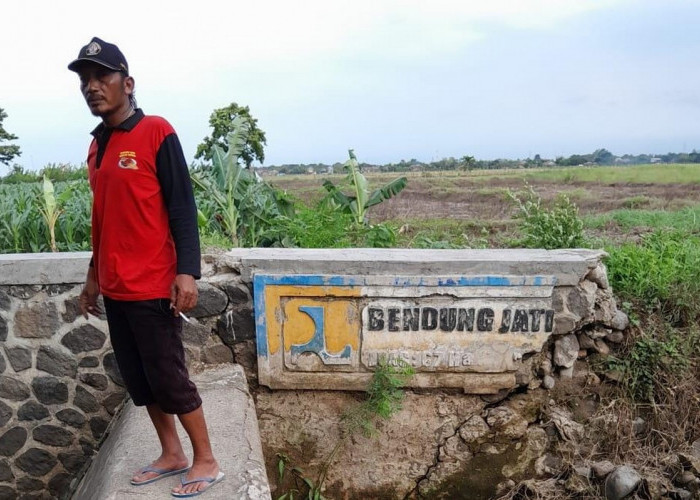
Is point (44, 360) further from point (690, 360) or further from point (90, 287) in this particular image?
point (690, 360)

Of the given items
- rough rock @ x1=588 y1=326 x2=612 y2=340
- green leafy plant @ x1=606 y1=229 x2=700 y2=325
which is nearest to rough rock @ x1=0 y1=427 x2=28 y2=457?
A: rough rock @ x1=588 y1=326 x2=612 y2=340

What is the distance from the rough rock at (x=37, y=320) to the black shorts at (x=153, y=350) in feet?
4.98

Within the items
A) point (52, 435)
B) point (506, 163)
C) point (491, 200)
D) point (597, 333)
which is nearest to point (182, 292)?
point (52, 435)

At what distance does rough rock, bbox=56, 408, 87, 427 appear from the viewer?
404 centimetres

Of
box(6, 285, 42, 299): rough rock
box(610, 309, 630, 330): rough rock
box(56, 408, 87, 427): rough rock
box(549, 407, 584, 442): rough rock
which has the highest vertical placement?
box(6, 285, 42, 299): rough rock

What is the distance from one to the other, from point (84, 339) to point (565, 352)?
315 cm

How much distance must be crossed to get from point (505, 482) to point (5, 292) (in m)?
3.47

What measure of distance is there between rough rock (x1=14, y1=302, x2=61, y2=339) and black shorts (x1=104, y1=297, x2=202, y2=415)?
1.52 metres

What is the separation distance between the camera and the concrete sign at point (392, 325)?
152 inches

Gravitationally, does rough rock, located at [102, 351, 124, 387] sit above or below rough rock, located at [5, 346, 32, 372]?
below

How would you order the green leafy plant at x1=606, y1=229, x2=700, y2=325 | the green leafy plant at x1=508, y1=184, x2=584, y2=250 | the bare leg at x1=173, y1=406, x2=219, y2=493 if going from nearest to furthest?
the bare leg at x1=173, y1=406, x2=219, y2=493 < the green leafy plant at x1=606, y1=229, x2=700, y2=325 < the green leafy plant at x1=508, y1=184, x2=584, y2=250

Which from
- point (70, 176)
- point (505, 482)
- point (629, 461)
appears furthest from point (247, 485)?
point (70, 176)

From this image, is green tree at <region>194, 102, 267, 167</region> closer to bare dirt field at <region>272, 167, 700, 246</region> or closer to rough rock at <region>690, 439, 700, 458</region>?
bare dirt field at <region>272, 167, 700, 246</region>

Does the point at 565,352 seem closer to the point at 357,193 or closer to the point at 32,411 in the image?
the point at 357,193
